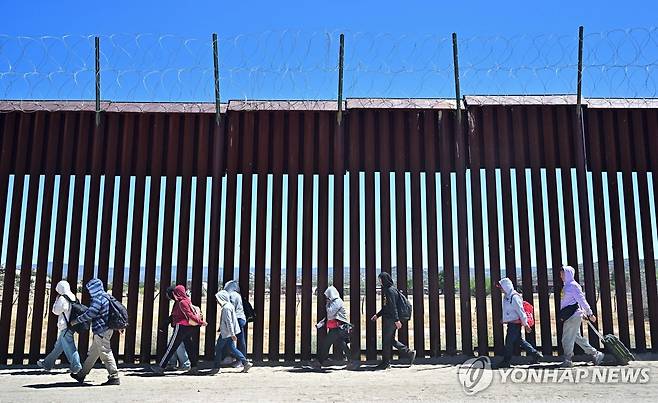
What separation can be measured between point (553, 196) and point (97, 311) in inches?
278

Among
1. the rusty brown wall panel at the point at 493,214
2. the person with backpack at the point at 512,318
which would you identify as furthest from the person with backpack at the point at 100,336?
the rusty brown wall panel at the point at 493,214

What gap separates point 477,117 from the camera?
1019 centimetres

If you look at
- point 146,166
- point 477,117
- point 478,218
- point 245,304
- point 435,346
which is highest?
point 477,117

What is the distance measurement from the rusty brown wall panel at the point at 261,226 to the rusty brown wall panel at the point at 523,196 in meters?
4.08

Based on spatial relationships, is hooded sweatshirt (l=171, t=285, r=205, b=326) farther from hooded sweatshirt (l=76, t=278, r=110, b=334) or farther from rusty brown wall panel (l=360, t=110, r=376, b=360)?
rusty brown wall panel (l=360, t=110, r=376, b=360)

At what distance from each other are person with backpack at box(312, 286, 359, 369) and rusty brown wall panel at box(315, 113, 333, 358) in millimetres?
234

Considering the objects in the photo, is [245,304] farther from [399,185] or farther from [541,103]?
[541,103]

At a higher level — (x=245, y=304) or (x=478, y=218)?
(x=478, y=218)

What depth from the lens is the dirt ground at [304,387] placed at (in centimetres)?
678

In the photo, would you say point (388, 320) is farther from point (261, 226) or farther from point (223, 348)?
point (261, 226)

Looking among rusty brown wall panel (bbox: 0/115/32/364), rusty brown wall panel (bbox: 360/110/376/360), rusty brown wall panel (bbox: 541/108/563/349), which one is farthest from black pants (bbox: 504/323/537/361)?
rusty brown wall panel (bbox: 0/115/32/364)

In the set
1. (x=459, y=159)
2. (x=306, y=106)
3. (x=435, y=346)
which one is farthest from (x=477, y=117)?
(x=435, y=346)

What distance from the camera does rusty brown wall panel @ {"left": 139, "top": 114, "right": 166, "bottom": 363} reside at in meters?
9.43

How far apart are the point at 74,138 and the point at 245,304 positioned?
3.98m
